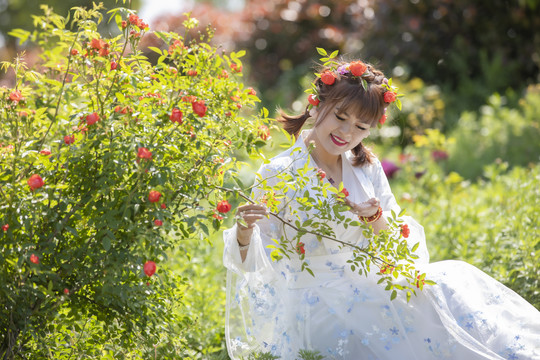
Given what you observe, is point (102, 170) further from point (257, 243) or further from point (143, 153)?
point (257, 243)

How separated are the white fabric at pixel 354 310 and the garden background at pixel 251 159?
270 mm

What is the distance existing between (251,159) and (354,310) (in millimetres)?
2906

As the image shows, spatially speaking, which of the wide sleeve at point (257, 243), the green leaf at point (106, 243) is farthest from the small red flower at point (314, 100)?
the green leaf at point (106, 243)

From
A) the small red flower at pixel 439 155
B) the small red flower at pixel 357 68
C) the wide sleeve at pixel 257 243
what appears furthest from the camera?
the small red flower at pixel 439 155

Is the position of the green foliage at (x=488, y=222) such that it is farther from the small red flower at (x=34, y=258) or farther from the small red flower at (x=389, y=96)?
the small red flower at (x=34, y=258)

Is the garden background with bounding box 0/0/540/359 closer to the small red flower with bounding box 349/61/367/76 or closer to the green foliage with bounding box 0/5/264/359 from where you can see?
the green foliage with bounding box 0/5/264/359

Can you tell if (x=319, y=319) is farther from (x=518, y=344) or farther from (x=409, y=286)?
(x=518, y=344)

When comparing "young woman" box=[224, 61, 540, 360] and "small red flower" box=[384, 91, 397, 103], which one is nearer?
"young woman" box=[224, 61, 540, 360]

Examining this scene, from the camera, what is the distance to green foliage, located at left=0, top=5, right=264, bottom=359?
2.12 metres

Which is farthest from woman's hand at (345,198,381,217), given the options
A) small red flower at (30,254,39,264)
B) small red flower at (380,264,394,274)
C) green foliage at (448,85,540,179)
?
green foliage at (448,85,540,179)

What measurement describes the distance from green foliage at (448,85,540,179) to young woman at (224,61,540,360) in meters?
3.63

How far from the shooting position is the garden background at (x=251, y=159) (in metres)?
2.18

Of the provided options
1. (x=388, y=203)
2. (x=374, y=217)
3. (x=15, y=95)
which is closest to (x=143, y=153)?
(x=15, y=95)

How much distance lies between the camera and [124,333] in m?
2.45
